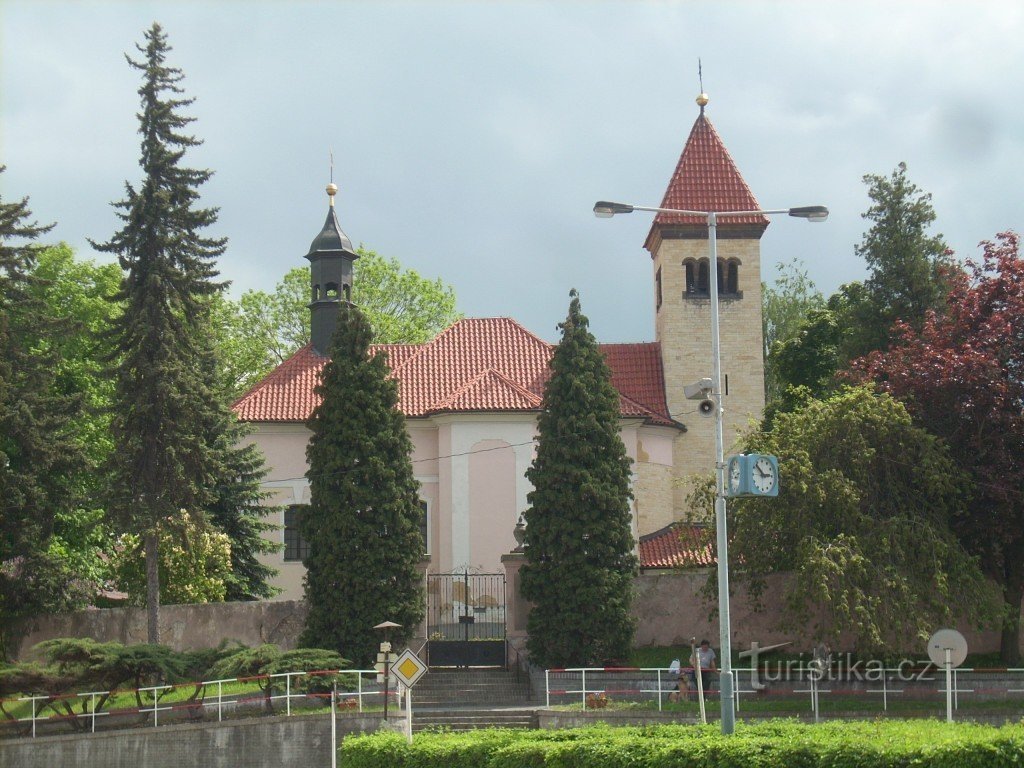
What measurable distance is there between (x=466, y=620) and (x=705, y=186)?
65.1 ft

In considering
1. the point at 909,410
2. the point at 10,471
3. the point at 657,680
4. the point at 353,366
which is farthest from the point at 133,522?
the point at 909,410

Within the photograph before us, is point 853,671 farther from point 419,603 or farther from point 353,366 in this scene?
point 353,366

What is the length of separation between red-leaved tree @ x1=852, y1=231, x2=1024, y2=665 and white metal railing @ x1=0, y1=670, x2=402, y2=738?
545 inches

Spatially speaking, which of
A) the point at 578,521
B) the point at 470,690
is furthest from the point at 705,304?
the point at 470,690

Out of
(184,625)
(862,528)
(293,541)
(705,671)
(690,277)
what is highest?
(690,277)

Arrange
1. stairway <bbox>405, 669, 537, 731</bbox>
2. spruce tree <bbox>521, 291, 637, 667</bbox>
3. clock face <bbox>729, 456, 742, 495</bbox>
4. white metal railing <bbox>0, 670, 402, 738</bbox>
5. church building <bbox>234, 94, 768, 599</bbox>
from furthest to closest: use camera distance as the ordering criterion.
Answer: church building <bbox>234, 94, 768, 599</bbox> < spruce tree <bbox>521, 291, 637, 667</bbox> < stairway <bbox>405, 669, 537, 731</bbox> < white metal railing <bbox>0, 670, 402, 738</bbox> < clock face <bbox>729, 456, 742, 495</bbox>

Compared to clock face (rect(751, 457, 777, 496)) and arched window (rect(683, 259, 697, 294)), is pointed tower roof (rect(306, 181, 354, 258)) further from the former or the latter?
clock face (rect(751, 457, 777, 496))

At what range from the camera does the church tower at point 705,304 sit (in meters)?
46.6

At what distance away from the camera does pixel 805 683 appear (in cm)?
3180

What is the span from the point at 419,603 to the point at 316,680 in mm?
4729

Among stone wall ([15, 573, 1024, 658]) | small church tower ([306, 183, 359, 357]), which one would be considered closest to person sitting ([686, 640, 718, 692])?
stone wall ([15, 573, 1024, 658])

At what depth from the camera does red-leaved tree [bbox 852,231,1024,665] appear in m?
32.2

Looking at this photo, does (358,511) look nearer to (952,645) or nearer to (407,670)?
(407,670)

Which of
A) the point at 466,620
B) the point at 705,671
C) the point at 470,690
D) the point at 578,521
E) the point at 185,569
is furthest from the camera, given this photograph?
the point at 185,569
